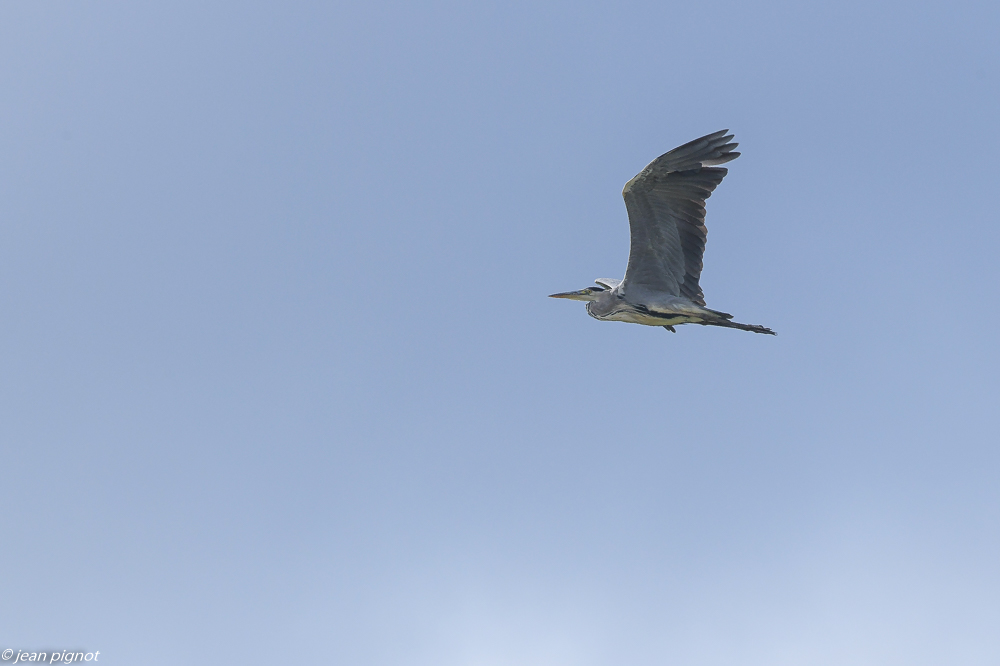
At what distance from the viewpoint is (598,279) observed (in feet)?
58.1

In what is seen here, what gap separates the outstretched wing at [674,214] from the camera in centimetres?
1479

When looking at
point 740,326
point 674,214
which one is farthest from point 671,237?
point 740,326

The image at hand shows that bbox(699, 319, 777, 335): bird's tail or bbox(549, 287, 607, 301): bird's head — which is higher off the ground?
bbox(549, 287, 607, 301): bird's head

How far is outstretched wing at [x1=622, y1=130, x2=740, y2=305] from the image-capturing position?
14789mm

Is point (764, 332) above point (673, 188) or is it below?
below

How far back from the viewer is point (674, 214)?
15.1 m

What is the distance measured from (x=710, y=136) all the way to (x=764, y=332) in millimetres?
3289

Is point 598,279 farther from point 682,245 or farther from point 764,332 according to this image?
point 764,332

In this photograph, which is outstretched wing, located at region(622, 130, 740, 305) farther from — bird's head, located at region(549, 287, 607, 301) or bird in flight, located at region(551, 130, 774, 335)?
bird's head, located at region(549, 287, 607, 301)

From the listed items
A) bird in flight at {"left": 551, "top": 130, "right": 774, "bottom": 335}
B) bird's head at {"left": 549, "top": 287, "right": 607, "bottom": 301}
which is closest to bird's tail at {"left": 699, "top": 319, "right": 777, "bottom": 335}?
bird in flight at {"left": 551, "top": 130, "right": 774, "bottom": 335}

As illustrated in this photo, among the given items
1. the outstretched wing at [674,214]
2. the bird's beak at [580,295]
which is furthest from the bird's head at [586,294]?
the outstretched wing at [674,214]

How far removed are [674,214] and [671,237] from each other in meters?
0.41

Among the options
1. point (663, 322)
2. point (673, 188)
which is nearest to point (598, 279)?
point (663, 322)

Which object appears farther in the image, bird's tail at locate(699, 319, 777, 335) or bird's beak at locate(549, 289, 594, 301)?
bird's beak at locate(549, 289, 594, 301)
